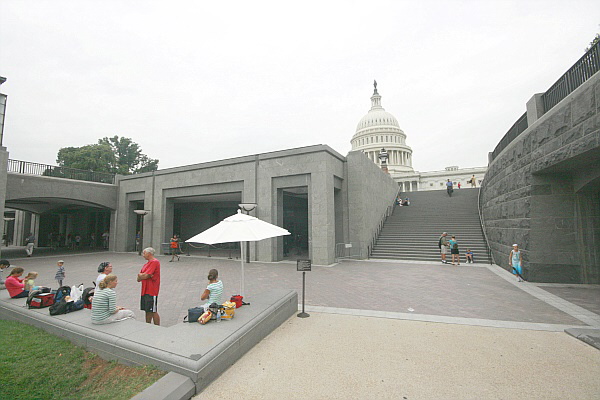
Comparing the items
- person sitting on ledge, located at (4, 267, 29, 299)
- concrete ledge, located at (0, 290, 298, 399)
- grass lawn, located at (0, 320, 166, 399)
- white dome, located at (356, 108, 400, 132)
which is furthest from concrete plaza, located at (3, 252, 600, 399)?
white dome, located at (356, 108, 400, 132)

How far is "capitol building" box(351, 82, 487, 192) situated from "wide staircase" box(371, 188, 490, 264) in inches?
1804

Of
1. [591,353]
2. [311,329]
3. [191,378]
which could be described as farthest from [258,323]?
[591,353]

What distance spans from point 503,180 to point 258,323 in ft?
43.4

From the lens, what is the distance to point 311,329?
5805mm

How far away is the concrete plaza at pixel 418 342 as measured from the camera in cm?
374

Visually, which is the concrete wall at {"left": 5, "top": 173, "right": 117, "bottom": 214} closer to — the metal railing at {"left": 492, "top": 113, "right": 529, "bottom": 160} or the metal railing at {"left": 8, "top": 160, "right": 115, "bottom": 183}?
the metal railing at {"left": 8, "top": 160, "right": 115, "bottom": 183}

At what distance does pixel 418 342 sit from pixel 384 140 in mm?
80078

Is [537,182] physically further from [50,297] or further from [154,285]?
[50,297]

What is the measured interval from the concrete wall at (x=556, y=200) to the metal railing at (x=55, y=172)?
94.9ft

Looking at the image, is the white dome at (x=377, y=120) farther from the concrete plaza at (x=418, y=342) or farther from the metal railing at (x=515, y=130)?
the concrete plaza at (x=418, y=342)

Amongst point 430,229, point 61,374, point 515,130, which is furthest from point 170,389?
point 430,229

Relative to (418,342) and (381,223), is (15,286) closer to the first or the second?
(418,342)

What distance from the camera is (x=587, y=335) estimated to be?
5211 mm

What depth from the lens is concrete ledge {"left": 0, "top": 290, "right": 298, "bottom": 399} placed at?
3850mm
